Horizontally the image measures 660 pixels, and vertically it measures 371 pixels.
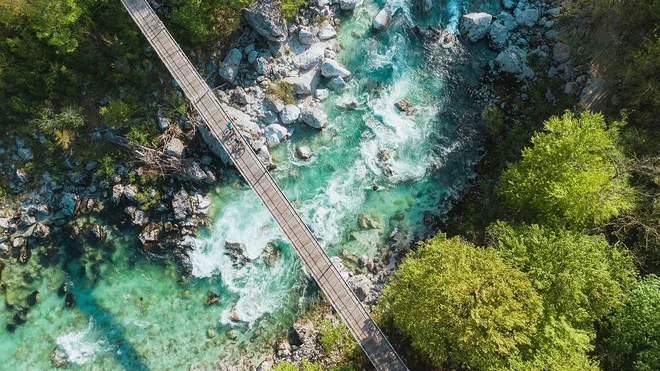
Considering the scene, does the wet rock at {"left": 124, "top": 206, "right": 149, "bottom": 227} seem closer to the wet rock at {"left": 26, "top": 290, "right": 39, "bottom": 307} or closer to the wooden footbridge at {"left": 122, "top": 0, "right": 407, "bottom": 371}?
the wooden footbridge at {"left": 122, "top": 0, "right": 407, "bottom": 371}

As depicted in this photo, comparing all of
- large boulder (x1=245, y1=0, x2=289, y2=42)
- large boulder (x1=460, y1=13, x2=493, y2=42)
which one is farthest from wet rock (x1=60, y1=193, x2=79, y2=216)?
large boulder (x1=460, y1=13, x2=493, y2=42)

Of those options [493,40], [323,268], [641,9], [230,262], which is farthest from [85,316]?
[641,9]

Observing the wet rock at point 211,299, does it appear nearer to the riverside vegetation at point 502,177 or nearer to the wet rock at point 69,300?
the riverside vegetation at point 502,177

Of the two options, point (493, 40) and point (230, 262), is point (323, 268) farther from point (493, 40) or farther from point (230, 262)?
point (493, 40)

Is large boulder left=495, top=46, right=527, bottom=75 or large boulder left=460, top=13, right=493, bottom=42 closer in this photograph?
large boulder left=495, top=46, right=527, bottom=75

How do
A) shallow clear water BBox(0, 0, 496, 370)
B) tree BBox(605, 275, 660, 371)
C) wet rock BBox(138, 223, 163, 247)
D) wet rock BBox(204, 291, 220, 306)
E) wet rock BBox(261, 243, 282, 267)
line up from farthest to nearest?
wet rock BBox(261, 243, 282, 267), wet rock BBox(138, 223, 163, 247), wet rock BBox(204, 291, 220, 306), shallow clear water BBox(0, 0, 496, 370), tree BBox(605, 275, 660, 371)
